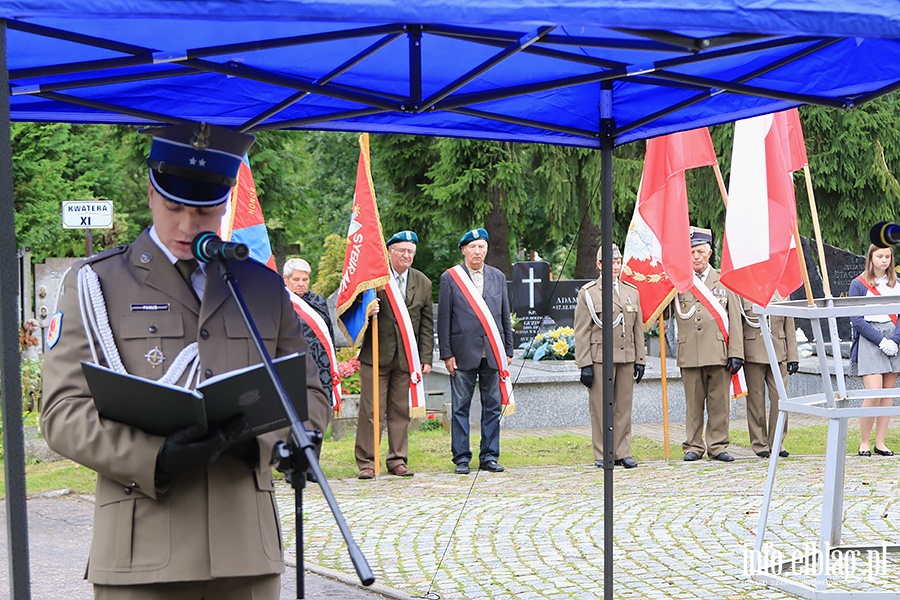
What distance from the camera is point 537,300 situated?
19.2 metres

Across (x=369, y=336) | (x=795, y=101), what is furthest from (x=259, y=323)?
(x=369, y=336)

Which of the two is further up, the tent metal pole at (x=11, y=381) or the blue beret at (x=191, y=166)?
the blue beret at (x=191, y=166)

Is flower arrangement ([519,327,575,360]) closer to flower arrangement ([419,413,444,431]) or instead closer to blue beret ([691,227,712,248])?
flower arrangement ([419,413,444,431])

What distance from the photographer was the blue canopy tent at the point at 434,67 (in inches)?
121

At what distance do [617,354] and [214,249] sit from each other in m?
9.40

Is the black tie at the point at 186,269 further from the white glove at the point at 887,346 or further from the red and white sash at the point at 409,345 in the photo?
the white glove at the point at 887,346

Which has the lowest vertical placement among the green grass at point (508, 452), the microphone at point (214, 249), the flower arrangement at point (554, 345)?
the green grass at point (508, 452)

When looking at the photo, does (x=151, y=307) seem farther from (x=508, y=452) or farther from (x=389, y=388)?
(x=508, y=452)

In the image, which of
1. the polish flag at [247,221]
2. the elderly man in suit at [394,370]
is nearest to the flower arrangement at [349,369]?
the elderly man in suit at [394,370]

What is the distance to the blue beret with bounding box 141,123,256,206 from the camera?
3.13 m

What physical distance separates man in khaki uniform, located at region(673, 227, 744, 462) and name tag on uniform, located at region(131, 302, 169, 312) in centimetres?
955

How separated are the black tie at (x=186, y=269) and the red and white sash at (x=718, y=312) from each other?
960cm

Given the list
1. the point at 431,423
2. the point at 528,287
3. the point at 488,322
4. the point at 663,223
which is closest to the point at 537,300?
the point at 528,287

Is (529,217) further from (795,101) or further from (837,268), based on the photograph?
(795,101)
